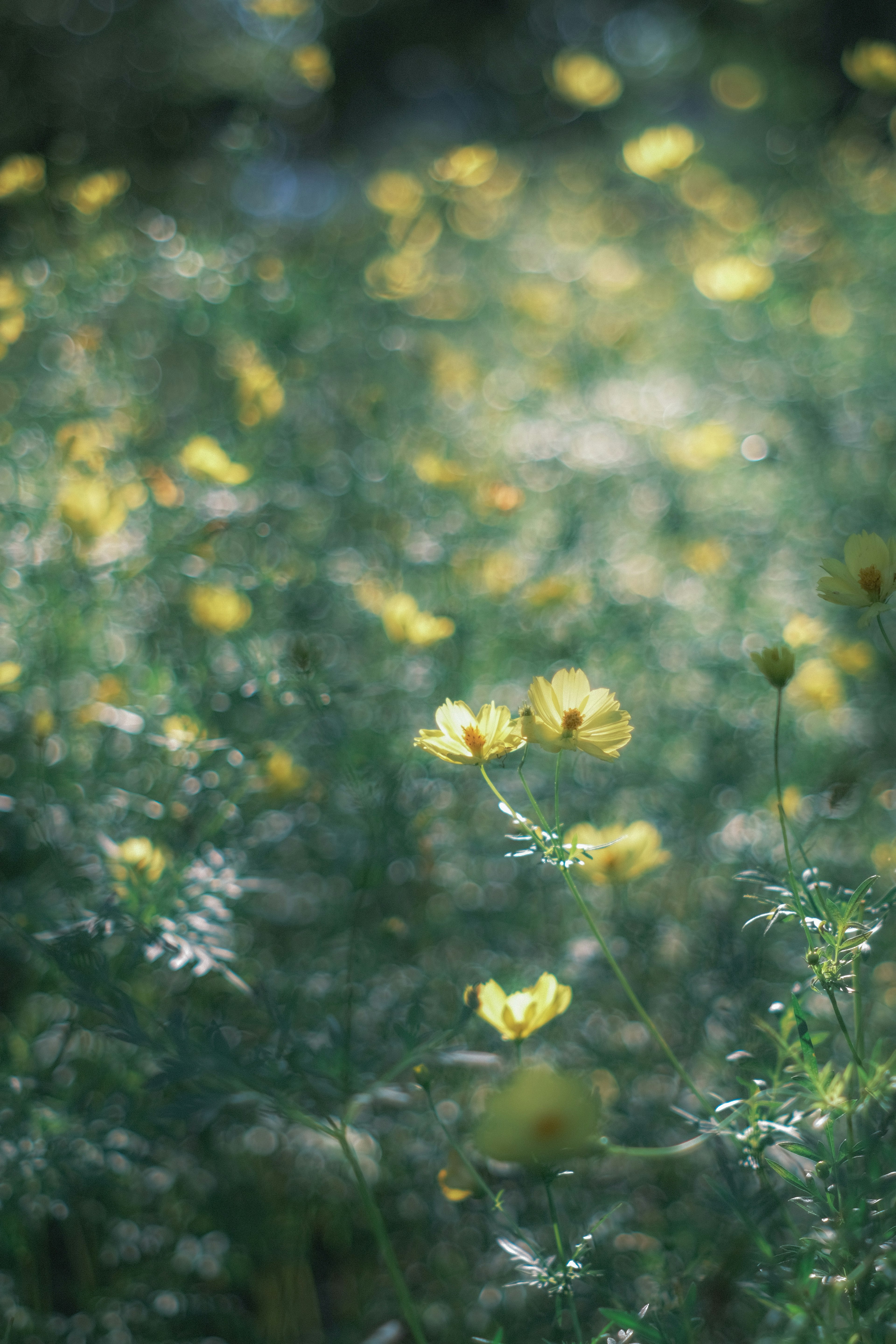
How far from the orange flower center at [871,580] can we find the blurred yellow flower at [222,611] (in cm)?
95

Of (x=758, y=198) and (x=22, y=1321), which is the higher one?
(x=758, y=198)

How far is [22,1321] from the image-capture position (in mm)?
1031

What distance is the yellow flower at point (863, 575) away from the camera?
77cm

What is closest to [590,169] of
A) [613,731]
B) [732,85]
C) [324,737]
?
[732,85]

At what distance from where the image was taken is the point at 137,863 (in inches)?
41.5

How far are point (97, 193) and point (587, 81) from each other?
1.72m

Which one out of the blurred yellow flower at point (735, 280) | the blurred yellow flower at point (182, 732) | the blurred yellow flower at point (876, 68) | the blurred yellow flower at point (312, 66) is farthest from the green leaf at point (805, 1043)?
the blurred yellow flower at point (312, 66)

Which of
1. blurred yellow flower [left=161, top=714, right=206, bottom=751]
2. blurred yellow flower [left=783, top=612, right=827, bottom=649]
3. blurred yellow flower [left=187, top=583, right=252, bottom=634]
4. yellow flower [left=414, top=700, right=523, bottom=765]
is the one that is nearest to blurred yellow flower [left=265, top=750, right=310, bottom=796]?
blurred yellow flower [left=161, top=714, right=206, bottom=751]

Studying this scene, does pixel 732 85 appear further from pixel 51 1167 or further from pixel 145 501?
pixel 51 1167

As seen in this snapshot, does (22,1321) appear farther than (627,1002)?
No

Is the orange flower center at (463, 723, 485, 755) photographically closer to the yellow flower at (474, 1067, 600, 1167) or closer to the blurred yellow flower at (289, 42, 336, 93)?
the yellow flower at (474, 1067, 600, 1167)

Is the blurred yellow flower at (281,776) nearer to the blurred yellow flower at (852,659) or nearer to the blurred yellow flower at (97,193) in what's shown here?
the blurred yellow flower at (852,659)

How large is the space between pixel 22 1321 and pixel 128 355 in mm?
2039

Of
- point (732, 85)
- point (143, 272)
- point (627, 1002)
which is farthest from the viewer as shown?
point (732, 85)
